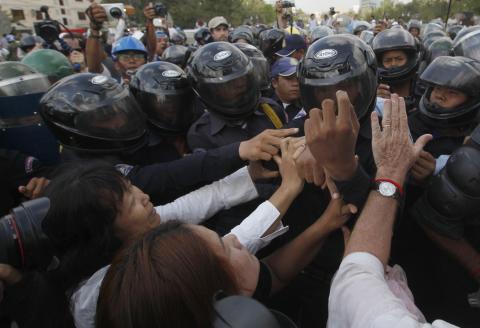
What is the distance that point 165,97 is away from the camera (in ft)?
7.55

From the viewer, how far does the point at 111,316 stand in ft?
3.10

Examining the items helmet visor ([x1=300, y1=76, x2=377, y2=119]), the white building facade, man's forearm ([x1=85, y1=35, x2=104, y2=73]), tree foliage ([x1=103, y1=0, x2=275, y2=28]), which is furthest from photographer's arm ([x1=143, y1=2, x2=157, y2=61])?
the white building facade

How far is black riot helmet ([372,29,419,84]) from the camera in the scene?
314cm

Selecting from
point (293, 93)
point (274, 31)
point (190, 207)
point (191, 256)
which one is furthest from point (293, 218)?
point (274, 31)

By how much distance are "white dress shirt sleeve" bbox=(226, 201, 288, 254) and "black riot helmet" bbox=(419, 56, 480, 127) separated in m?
1.29

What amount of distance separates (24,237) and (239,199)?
3.47ft

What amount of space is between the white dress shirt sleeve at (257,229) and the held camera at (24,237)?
0.74 m

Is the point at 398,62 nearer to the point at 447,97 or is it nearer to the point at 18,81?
the point at 447,97

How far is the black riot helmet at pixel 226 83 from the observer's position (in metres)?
2.17

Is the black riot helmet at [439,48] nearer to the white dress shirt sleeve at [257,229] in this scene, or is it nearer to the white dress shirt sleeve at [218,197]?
the white dress shirt sleeve at [218,197]

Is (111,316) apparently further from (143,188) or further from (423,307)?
(423,307)

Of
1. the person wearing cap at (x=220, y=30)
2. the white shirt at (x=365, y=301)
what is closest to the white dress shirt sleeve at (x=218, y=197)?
the white shirt at (x=365, y=301)

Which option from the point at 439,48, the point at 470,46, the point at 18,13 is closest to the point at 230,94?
the point at 470,46

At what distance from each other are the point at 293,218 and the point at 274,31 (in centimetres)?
418
